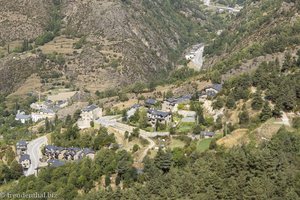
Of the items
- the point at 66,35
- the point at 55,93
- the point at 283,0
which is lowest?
the point at 55,93

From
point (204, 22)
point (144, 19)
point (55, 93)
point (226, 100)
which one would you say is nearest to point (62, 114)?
point (55, 93)

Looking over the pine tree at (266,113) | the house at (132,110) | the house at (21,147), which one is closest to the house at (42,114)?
the house at (132,110)

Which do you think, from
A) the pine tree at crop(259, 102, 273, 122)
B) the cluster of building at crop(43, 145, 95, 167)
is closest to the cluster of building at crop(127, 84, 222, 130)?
the cluster of building at crop(43, 145, 95, 167)

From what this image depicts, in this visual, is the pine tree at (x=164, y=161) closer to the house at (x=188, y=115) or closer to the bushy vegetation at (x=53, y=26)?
the house at (x=188, y=115)

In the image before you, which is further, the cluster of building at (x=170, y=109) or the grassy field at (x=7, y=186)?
the cluster of building at (x=170, y=109)

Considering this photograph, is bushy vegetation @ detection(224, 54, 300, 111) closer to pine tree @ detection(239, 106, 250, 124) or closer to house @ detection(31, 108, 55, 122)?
pine tree @ detection(239, 106, 250, 124)

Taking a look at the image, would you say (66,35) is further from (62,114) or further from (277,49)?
(277,49)

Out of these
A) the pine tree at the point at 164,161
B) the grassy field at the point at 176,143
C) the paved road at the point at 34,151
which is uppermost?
the pine tree at the point at 164,161

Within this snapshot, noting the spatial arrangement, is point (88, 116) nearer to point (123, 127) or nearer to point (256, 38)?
point (123, 127)

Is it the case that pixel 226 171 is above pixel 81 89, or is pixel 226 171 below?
above
